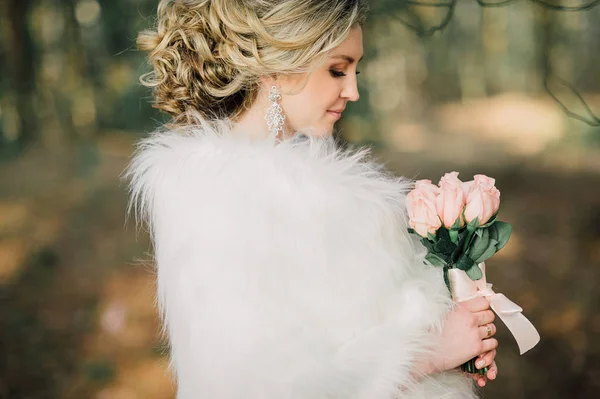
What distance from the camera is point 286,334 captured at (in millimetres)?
1205

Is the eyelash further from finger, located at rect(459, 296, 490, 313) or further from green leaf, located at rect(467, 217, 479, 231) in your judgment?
finger, located at rect(459, 296, 490, 313)

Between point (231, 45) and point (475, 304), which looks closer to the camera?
point (475, 304)

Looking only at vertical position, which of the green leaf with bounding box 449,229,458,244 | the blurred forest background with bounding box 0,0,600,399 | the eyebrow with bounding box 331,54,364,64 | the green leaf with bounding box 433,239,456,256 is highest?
the eyebrow with bounding box 331,54,364,64

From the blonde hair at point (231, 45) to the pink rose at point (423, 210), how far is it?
0.39m

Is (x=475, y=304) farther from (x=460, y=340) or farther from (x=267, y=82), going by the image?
(x=267, y=82)

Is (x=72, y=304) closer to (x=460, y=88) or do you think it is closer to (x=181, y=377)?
(x=181, y=377)

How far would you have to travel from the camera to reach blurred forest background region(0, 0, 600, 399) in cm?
336

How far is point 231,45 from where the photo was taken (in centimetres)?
148

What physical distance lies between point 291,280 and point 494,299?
0.48 meters

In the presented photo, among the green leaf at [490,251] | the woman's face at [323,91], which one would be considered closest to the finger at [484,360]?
the green leaf at [490,251]

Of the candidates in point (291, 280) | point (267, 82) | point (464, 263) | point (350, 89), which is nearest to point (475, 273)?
point (464, 263)

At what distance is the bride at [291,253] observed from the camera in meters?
1.21

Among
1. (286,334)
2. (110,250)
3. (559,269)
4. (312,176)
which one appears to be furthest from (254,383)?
(559,269)

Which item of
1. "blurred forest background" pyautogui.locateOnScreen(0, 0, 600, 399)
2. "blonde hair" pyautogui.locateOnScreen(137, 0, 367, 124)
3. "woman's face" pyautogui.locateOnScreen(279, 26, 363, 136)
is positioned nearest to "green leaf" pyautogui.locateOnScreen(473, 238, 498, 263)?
"woman's face" pyautogui.locateOnScreen(279, 26, 363, 136)
